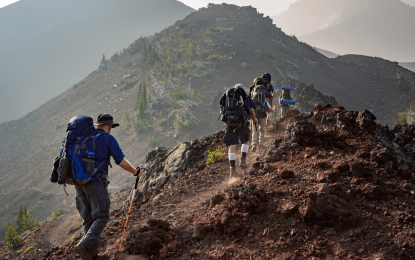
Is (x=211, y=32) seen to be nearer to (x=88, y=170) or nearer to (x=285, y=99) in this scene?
(x=285, y=99)

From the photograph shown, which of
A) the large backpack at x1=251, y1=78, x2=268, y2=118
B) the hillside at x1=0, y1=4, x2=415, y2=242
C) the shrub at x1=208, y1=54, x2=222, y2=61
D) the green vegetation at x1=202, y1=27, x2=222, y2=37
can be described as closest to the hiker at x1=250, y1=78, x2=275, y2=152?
the large backpack at x1=251, y1=78, x2=268, y2=118

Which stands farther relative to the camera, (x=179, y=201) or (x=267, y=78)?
(x=267, y=78)

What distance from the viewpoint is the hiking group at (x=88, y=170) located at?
135 inches

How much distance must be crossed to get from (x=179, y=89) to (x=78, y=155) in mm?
66598

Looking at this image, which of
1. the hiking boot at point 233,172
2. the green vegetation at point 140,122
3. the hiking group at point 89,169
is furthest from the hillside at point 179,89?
the hiking group at point 89,169

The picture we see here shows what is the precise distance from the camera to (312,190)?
3686 millimetres

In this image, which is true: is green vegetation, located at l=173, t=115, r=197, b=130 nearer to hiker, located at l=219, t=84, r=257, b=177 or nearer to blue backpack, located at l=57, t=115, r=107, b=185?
hiker, located at l=219, t=84, r=257, b=177

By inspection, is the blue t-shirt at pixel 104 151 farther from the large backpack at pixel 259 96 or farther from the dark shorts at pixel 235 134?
the large backpack at pixel 259 96

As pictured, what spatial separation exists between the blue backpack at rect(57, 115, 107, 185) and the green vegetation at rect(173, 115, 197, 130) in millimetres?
51820

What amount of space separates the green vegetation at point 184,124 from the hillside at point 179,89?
0.80ft

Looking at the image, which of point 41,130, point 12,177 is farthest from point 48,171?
point 41,130

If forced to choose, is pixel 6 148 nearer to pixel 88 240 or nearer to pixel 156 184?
pixel 156 184

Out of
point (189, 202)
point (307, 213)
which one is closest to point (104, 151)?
point (189, 202)

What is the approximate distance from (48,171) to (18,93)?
616 feet
